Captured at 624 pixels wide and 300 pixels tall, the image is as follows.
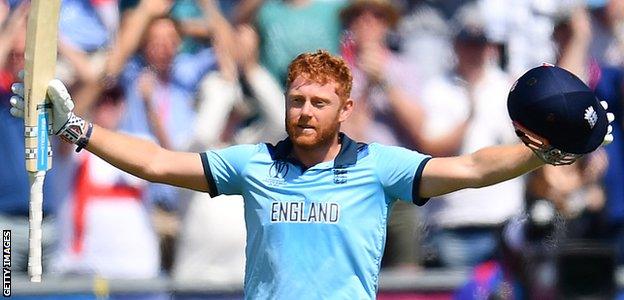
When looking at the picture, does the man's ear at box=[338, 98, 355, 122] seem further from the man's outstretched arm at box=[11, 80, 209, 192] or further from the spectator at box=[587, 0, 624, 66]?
the spectator at box=[587, 0, 624, 66]

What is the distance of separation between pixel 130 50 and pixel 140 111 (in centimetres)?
45

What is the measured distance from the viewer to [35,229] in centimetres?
654

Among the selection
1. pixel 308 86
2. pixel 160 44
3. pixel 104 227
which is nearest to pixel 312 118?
pixel 308 86

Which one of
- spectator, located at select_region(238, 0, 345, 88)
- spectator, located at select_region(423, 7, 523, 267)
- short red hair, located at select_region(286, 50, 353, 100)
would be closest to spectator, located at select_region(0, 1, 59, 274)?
spectator, located at select_region(238, 0, 345, 88)

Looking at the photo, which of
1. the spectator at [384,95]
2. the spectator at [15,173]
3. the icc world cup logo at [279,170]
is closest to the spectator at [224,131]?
the spectator at [384,95]

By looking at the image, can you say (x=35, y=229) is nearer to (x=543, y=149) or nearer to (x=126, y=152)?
(x=126, y=152)

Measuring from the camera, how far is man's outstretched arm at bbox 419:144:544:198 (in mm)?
6500

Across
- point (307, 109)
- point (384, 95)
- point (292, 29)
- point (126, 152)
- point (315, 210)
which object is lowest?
point (315, 210)

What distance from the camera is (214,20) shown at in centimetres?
1074

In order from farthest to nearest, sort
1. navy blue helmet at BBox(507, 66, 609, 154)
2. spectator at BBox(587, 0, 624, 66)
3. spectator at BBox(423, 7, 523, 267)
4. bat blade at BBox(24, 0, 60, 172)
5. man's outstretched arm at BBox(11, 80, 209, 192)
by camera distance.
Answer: spectator at BBox(587, 0, 624, 66) < spectator at BBox(423, 7, 523, 267) < man's outstretched arm at BBox(11, 80, 209, 192) < bat blade at BBox(24, 0, 60, 172) < navy blue helmet at BBox(507, 66, 609, 154)

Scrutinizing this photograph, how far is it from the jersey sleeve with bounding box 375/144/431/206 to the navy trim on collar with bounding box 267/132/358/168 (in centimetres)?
13

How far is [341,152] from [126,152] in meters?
1.01

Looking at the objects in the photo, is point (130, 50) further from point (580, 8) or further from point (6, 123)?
point (580, 8)

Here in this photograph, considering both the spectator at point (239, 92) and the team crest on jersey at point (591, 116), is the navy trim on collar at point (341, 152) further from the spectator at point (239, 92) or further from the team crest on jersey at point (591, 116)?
the spectator at point (239, 92)
